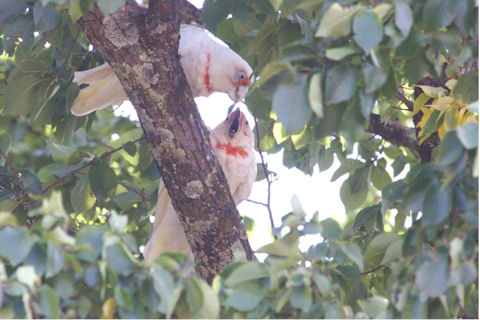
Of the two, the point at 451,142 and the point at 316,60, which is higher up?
the point at 316,60

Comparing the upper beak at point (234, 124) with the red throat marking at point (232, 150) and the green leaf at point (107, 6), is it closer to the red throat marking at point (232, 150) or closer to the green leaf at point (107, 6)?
the red throat marking at point (232, 150)

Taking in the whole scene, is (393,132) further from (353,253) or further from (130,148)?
(353,253)

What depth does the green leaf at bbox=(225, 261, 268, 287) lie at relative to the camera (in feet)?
6.44

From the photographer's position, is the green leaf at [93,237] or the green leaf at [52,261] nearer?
the green leaf at [52,261]

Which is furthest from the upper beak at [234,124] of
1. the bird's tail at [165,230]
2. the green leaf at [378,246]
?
the green leaf at [378,246]

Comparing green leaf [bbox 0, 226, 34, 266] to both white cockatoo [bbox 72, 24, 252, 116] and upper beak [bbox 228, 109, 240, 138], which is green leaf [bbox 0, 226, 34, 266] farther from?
upper beak [bbox 228, 109, 240, 138]

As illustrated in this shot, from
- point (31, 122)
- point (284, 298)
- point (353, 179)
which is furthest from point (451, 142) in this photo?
point (31, 122)

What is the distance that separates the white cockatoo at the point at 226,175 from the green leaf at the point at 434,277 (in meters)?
1.97

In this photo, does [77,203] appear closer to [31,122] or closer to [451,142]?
[31,122]

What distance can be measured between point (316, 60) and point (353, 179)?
188 cm

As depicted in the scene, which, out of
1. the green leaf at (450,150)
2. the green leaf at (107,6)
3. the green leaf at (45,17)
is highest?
the green leaf at (45,17)

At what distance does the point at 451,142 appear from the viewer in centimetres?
196

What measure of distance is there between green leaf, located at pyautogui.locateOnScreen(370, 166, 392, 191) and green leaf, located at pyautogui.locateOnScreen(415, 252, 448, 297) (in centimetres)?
200

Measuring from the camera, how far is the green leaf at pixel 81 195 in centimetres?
358
